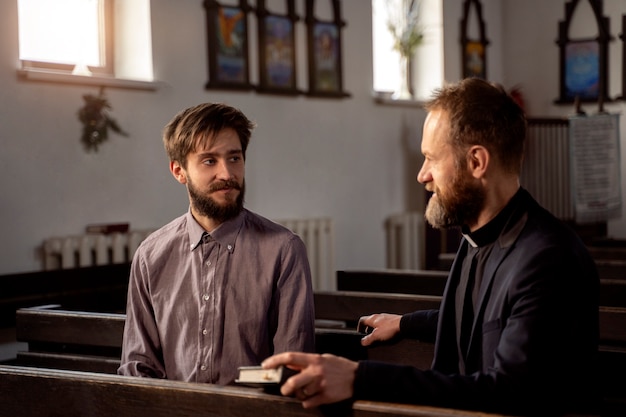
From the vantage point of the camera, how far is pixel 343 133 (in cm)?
781

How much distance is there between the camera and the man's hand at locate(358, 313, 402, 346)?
2441 mm

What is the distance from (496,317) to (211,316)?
0.90m

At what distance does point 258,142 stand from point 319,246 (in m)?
0.95

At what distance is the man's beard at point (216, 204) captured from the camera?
2588 millimetres

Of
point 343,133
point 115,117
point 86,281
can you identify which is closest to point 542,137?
point 343,133

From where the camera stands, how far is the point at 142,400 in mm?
2010

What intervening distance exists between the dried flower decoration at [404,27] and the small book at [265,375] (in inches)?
270

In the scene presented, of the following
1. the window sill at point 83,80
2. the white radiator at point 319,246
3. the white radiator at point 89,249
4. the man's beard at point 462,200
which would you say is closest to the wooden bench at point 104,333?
the man's beard at point 462,200

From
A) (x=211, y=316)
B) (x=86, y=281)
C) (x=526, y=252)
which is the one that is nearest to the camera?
(x=526, y=252)

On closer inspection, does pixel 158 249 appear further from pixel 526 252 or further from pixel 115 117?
pixel 115 117

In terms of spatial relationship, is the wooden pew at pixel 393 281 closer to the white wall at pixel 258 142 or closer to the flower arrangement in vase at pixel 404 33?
the white wall at pixel 258 142

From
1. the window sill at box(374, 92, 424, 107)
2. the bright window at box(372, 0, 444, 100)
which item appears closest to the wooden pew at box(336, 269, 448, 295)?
the window sill at box(374, 92, 424, 107)

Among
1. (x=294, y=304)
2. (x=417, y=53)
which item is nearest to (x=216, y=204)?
(x=294, y=304)

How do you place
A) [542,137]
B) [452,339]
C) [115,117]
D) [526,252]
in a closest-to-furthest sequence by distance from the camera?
[526,252], [452,339], [115,117], [542,137]
